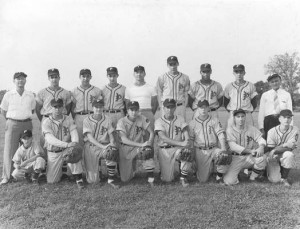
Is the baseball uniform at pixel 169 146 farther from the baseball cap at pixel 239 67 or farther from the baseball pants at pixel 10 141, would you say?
the baseball pants at pixel 10 141

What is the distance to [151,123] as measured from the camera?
6.96 meters

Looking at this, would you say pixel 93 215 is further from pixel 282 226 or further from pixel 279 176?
pixel 279 176

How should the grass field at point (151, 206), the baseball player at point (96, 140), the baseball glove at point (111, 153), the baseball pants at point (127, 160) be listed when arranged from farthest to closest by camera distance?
1. the baseball pants at point (127, 160)
2. the baseball player at point (96, 140)
3. the baseball glove at point (111, 153)
4. the grass field at point (151, 206)

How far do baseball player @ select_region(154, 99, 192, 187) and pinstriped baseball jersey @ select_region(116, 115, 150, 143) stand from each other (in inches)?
11.8

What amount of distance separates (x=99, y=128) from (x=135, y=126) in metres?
→ 0.72

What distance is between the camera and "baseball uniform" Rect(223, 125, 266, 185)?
19.6 feet

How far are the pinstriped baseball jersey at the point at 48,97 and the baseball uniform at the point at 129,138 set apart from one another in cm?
135

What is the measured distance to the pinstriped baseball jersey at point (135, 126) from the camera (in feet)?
21.0

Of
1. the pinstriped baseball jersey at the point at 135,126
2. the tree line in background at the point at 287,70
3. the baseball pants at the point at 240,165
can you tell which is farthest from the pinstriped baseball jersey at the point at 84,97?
the tree line in background at the point at 287,70

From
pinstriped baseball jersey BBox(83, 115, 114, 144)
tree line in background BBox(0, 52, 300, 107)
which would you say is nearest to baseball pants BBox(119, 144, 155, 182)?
pinstriped baseball jersey BBox(83, 115, 114, 144)

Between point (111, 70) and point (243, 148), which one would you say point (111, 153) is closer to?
point (111, 70)

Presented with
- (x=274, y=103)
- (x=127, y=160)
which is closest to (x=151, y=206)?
(x=127, y=160)

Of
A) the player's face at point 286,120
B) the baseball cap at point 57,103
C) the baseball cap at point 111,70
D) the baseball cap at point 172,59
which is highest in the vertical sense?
the baseball cap at point 172,59

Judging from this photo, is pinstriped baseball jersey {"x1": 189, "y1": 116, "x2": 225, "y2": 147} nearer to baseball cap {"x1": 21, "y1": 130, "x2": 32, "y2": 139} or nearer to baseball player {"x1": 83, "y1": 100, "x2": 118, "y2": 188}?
baseball player {"x1": 83, "y1": 100, "x2": 118, "y2": 188}
